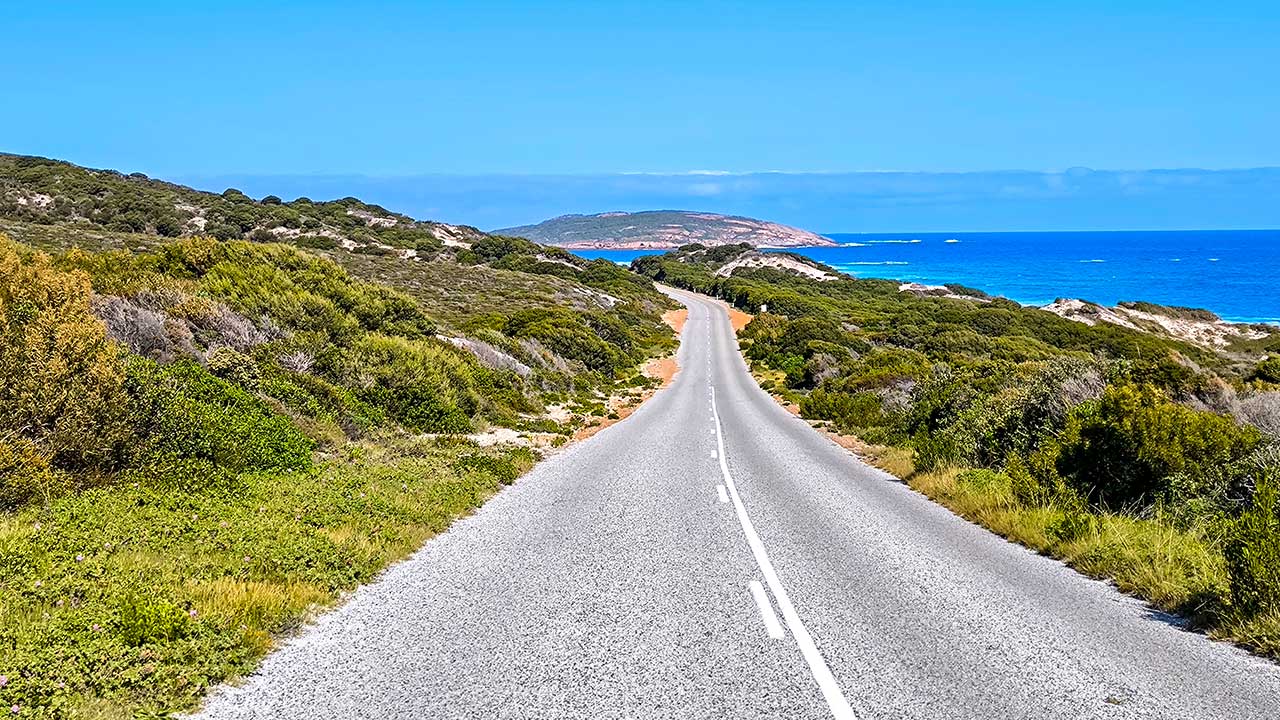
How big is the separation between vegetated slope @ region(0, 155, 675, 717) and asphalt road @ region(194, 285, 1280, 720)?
0.67 meters

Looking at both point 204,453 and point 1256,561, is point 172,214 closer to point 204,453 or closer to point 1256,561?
point 204,453

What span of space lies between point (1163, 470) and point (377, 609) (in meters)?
10.3

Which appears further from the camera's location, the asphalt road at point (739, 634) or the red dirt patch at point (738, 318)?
the red dirt patch at point (738, 318)

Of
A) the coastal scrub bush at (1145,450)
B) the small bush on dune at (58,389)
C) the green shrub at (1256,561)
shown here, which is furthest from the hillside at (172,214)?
the green shrub at (1256,561)

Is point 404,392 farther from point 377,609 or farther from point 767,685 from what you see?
point 767,685

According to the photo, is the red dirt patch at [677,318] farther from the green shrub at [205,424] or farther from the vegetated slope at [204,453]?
the green shrub at [205,424]

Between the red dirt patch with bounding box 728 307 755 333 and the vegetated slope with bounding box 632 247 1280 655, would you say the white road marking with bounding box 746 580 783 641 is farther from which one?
the red dirt patch with bounding box 728 307 755 333

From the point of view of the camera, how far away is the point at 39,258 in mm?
13125

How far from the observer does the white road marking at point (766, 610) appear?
663 cm

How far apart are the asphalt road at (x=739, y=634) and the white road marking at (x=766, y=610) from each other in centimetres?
4

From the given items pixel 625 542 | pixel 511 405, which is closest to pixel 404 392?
pixel 511 405

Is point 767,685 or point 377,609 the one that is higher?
point 767,685

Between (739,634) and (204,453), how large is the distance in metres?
8.45

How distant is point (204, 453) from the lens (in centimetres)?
1153
